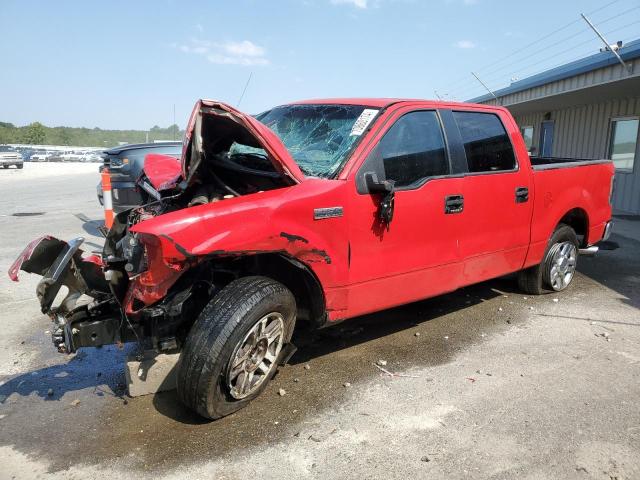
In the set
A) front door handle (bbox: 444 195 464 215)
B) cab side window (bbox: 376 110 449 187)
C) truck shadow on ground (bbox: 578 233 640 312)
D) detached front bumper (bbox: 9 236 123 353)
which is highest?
cab side window (bbox: 376 110 449 187)

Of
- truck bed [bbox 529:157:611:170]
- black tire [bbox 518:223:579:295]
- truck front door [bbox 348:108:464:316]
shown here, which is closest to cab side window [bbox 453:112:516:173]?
truck front door [bbox 348:108:464:316]

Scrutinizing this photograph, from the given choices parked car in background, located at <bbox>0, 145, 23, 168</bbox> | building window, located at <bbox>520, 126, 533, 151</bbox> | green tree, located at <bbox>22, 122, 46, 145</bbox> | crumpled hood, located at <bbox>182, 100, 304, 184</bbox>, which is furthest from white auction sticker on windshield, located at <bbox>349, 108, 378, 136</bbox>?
green tree, located at <bbox>22, 122, 46, 145</bbox>

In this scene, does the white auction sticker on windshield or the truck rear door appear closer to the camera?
the white auction sticker on windshield

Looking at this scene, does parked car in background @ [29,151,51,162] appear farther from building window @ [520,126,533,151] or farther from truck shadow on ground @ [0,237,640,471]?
truck shadow on ground @ [0,237,640,471]

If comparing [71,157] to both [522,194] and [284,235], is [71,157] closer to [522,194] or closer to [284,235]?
[522,194]

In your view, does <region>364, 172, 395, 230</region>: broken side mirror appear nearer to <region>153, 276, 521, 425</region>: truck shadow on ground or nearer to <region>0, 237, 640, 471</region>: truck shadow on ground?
<region>153, 276, 521, 425</region>: truck shadow on ground

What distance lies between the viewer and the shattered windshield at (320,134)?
355 centimetres

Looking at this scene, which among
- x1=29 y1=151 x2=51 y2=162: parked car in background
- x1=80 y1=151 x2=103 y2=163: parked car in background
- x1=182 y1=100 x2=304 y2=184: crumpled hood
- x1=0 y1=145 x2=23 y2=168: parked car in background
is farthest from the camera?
x1=80 y1=151 x2=103 y2=163: parked car in background

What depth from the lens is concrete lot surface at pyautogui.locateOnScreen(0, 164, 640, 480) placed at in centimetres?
271

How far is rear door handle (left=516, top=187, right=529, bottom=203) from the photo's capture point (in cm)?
455

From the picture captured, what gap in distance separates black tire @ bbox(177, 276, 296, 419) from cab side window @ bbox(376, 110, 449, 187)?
50.7 inches

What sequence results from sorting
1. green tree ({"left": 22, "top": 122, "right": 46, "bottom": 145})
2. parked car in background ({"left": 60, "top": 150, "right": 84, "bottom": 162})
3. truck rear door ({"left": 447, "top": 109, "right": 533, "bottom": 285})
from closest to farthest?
1. truck rear door ({"left": 447, "top": 109, "right": 533, "bottom": 285})
2. parked car in background ({"left": 60, "top": 150, "right": 84, "bottom": 162})
3. green tree ({"left": 22, "top": 122, "right": 46, "bottom": 145})

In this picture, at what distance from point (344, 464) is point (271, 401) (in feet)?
2.66

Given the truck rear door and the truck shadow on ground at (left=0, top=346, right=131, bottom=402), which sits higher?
the truck rear door
